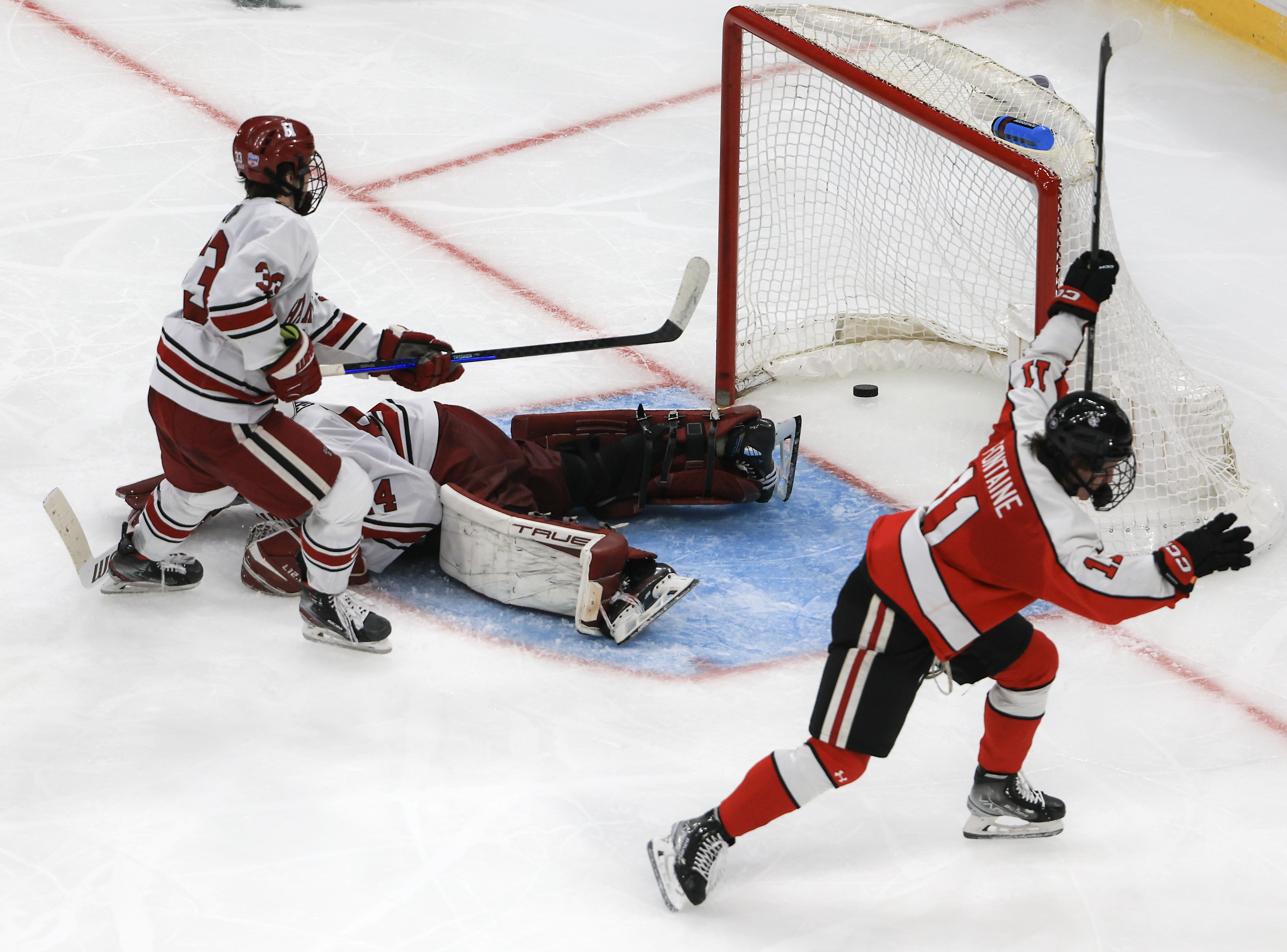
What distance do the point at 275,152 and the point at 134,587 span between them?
1.03 m

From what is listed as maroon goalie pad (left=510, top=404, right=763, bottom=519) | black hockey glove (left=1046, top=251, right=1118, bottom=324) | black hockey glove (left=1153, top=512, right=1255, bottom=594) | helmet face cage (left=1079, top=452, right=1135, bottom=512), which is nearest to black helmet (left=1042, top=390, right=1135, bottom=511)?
helmet face cage (left=1079, top=452, right=1135, bottom=512)

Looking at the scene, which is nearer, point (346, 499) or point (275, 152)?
point (275, 152)

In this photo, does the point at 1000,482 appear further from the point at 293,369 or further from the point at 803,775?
the point at 293,369

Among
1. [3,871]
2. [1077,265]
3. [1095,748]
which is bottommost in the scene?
[3,871]

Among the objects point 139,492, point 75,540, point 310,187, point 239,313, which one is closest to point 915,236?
point 310,187

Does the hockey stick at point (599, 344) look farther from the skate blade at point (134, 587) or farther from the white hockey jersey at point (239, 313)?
the skate blade at point (134, 587)

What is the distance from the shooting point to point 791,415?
4211 mm

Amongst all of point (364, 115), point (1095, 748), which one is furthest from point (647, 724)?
point (364, 115)

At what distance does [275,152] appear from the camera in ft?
9.58

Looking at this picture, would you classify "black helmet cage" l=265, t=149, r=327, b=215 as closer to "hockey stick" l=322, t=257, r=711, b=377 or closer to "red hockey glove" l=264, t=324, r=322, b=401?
"red hockey glove" l=264, t=324, r=322, b=401

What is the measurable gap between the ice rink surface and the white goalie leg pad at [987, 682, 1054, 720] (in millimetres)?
286

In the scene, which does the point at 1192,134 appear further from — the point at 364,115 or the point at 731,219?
the point at 364,115

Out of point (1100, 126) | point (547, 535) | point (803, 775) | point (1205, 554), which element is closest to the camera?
point (1205, 554)

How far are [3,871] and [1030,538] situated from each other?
70.1 inches
